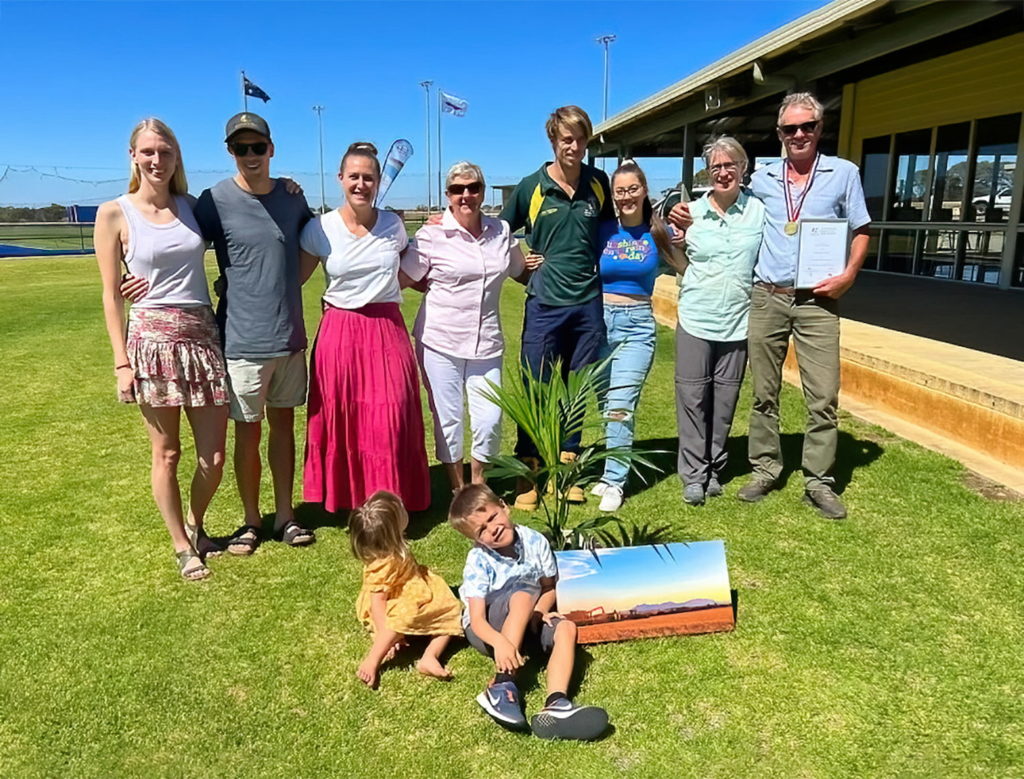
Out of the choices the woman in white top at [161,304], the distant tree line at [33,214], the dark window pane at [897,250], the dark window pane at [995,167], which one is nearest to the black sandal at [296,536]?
the woman in white top at [161,304]

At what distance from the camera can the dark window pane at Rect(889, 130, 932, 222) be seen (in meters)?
11.9

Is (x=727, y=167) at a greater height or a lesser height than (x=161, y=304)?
greater

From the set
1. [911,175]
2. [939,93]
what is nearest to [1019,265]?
[911,175]

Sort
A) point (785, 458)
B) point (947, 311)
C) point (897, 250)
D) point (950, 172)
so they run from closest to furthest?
point (785, 458), point (947, 311), point (950, 172), point (897, 250)

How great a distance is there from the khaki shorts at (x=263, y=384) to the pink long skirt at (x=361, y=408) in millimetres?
125

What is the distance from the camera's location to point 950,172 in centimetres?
1134

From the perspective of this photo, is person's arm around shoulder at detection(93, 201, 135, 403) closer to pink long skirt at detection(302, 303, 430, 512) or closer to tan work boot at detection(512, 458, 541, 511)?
pink long skirt at detection(302, 303, 430, 512)

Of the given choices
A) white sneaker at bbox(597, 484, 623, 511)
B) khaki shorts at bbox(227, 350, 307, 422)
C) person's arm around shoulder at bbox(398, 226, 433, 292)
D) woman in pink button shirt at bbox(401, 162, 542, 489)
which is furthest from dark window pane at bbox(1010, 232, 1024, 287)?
khaki shorts at bbox(227, 350, 307, 422)

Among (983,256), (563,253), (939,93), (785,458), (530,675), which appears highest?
(939,93)

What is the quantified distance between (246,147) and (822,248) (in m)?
2.64

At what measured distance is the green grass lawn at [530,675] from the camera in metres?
2.28

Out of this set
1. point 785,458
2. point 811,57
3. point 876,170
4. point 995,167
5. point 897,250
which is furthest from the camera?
point 876,170

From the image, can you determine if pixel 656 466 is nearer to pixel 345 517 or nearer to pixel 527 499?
pixel 527 499

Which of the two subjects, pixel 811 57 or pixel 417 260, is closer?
pixel 417 260
